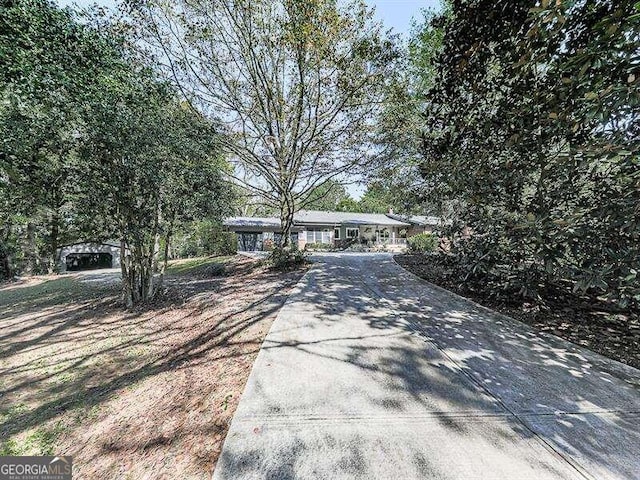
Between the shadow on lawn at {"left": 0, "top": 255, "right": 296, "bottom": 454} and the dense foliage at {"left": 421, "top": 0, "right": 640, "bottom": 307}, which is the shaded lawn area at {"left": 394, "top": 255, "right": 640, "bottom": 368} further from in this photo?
the shadow on lawn at {"left": 0, "top": 255, "right": 296, "bottom": 454}

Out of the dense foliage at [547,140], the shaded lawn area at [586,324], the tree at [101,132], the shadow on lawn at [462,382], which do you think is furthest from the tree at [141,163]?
the shaded lawn area at [586,324]

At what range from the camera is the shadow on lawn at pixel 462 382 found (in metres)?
2.41

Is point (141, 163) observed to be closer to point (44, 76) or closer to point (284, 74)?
A: point (44, 76)

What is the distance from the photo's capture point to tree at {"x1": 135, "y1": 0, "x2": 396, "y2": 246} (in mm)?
8094

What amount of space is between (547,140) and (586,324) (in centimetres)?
334

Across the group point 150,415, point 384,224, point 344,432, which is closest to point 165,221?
point 150,415

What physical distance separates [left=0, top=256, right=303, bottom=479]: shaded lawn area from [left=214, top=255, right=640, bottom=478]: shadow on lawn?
1.68ft

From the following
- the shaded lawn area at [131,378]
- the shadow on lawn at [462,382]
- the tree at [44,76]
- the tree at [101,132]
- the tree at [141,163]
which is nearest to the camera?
the shadow on lawn at [462,382]

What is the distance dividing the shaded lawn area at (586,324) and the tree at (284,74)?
7.51 meters

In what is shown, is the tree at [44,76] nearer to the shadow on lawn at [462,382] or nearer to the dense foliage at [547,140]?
the shadow on lawn at [462,382]

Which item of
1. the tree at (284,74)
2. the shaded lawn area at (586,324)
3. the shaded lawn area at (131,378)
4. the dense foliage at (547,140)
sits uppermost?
the tree at (284,74)

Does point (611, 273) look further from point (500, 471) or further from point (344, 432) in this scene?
point (344, 432)

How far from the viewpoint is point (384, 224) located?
28719 millimetres

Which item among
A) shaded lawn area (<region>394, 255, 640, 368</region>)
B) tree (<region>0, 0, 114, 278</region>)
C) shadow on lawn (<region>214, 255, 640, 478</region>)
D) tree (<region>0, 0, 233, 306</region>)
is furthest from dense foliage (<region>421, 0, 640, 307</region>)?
tree (<region>0, 0, 114, 278</region>)
